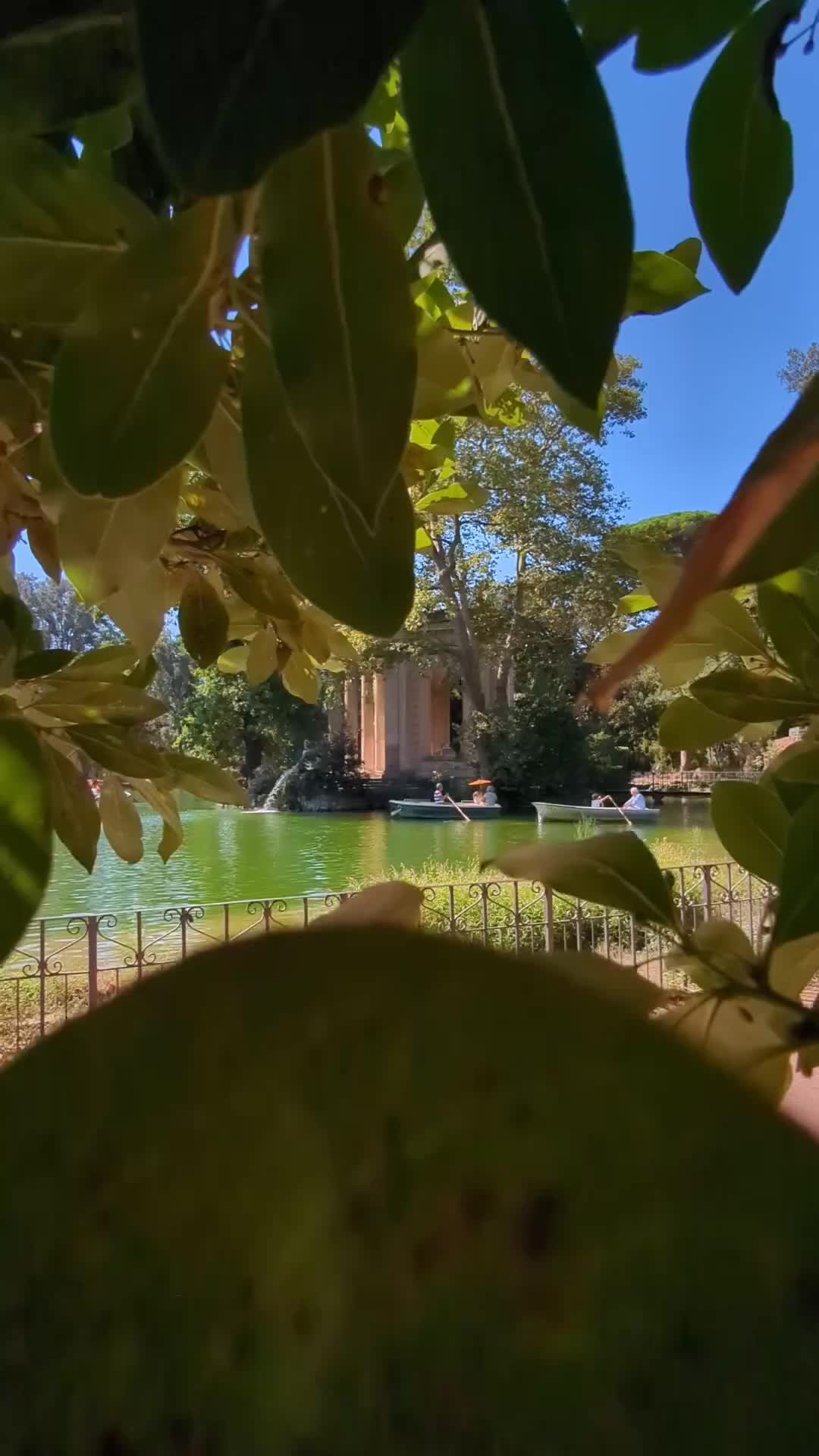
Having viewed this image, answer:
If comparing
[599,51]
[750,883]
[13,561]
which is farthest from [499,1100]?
[750,883]

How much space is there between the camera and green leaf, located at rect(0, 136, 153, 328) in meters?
0.25

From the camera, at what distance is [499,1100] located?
98 millimetres

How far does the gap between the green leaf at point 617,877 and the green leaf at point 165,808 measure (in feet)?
1.16

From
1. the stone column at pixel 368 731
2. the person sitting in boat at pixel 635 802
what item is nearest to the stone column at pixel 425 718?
the stone column at pixel 368 731

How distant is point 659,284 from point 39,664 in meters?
0.31

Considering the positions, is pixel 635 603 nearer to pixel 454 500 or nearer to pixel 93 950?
pixel 454 500

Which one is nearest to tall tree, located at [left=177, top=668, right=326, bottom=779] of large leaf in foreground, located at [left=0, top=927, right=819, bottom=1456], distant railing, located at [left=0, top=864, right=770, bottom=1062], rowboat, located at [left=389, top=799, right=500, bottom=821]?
rowboat, located at [left=389, top=799, right=500, bottom=821]

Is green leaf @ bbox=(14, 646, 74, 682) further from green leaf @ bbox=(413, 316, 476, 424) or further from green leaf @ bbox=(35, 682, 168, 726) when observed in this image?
green leaf @ bbox=(413, 316, 476, 424)

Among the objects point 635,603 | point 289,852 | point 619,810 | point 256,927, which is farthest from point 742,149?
point 619,810

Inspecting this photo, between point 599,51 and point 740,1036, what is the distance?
267 millimetres

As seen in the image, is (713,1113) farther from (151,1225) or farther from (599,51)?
(599,51)

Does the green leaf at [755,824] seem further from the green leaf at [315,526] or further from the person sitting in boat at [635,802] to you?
the person sitting in boat at [635,802]

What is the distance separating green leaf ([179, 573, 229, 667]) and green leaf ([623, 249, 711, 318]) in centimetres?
28

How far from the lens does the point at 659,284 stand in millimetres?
365
